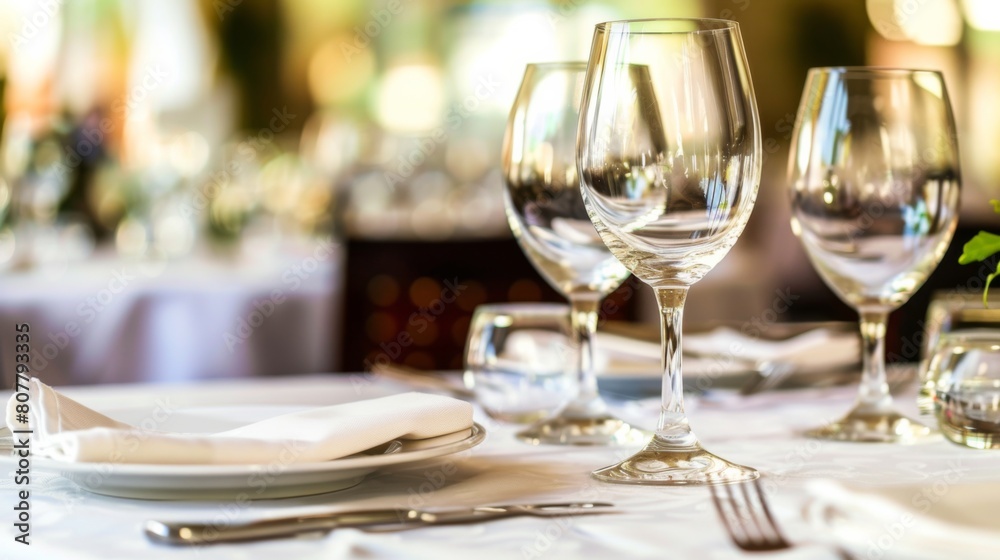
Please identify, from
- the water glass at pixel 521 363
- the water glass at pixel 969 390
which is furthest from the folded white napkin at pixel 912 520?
the water glass at pixel 521 363

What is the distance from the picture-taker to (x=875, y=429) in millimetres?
844

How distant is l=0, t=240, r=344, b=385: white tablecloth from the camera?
221 cm

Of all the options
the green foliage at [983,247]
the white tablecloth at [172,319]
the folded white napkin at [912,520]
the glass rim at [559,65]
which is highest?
the glass rim at [559,65]

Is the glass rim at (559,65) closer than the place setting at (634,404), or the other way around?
the place setting at (634,404)

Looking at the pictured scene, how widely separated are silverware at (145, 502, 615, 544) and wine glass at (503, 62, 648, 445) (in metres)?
0.26

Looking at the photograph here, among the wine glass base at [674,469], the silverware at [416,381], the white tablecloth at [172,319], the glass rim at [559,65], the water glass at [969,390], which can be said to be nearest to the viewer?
the wine glass base at [674,469]

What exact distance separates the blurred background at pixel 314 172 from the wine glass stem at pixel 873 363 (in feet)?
1.16

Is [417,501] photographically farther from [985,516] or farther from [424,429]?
[985,516]

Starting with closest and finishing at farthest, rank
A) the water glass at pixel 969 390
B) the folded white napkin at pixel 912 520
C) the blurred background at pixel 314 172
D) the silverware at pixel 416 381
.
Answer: the folded white napkin at pixel 912 520, the water glass at pixel 969 390, the silverware at pixel 416 381, the blurred background at pixel 314 172

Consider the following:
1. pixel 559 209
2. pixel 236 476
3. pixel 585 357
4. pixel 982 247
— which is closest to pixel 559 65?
pixel 559 209

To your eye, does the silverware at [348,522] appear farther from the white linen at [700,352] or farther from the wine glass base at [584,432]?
the white linen at [700,352]

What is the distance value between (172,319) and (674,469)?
1826 millimetres

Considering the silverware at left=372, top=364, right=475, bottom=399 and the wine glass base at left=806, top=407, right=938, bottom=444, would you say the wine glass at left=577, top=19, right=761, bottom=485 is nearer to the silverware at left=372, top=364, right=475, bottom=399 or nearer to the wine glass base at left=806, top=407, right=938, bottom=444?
the wine glass base at left=806, top=407, right=938, bottom=444

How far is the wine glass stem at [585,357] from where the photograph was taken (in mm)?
873
